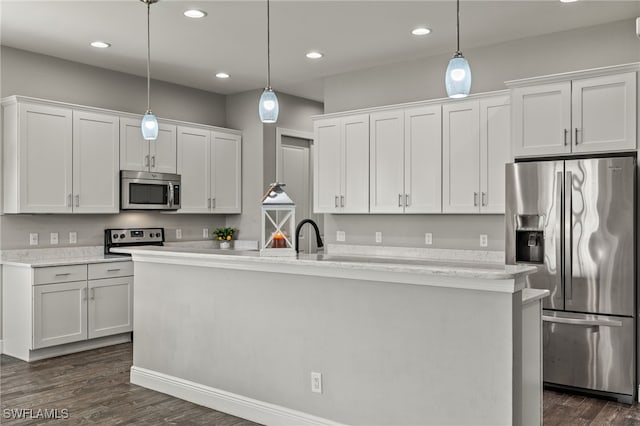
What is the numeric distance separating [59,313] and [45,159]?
1.40 m

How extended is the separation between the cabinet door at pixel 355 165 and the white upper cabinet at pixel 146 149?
1881mm

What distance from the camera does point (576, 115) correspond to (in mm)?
4145

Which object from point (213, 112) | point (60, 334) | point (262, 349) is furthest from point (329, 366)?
point (213, 112)

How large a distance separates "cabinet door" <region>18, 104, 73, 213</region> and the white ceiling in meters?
0.66

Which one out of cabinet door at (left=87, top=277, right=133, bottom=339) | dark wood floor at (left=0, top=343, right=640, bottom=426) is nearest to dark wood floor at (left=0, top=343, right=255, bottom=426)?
dark wood floor at (left=0, top=343, right=640, bottom=426)

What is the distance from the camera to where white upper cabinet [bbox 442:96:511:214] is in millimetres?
4770

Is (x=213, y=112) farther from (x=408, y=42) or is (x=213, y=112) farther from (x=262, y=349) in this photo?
(x=262, y=349)

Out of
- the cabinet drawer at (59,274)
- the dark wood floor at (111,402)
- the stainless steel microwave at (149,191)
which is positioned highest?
the stainless steel microwave at (149,191)

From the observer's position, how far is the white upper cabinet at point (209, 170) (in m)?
6.40

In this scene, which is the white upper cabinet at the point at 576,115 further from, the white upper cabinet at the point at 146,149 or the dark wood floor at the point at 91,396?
the white upper cabinet at the point at 146,149

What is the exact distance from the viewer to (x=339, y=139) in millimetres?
5770

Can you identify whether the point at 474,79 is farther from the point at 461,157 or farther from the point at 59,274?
the point at 59,274

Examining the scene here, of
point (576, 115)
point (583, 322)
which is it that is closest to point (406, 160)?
point (576, 115)

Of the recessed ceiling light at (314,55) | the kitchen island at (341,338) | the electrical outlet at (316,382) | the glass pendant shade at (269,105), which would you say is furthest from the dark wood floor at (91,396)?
the recessed ceiling light at (314,55)
